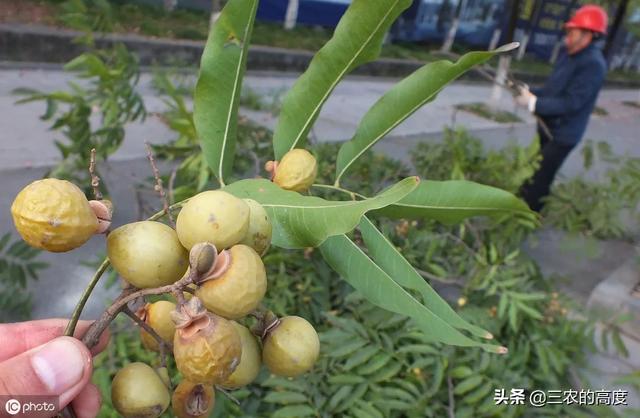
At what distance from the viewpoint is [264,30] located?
1021cm

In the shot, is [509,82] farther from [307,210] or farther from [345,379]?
[307,210]

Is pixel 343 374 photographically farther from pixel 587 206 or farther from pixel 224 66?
pixel 587 206

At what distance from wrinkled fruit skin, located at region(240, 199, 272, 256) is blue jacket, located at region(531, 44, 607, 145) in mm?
3533

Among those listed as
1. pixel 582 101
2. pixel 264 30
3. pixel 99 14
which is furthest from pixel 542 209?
pixel 264 30

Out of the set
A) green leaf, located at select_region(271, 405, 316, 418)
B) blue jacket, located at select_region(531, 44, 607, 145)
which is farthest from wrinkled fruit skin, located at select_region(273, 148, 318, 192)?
blue jacket, located at select_region(531, 44, 607, 145)

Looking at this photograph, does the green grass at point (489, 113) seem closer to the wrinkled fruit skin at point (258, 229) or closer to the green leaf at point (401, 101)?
the green leaf at point (401, 101)

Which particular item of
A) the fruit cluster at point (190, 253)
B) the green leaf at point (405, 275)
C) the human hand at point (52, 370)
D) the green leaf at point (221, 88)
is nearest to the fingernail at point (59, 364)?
the human hand at point (52, 370)

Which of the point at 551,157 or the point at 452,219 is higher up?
the point at 452,219

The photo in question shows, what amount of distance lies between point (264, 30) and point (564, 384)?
9.32m

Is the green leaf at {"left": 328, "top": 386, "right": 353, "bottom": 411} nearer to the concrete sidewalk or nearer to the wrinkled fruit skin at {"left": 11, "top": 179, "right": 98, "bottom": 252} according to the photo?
the concrete sidewalk

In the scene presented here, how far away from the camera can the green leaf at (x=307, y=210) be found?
0.61 m

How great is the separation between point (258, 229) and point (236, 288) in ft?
0.35

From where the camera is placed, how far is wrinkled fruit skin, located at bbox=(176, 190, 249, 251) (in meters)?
0.60

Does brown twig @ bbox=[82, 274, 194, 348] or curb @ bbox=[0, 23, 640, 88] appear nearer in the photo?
brown twig @ bbox=[82, 274, 194, 348]
